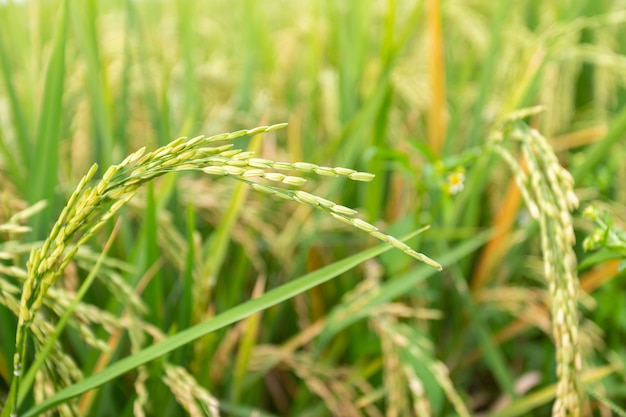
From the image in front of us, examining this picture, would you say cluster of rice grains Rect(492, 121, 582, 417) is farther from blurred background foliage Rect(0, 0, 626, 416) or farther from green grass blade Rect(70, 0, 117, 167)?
green grass blade Rect(70, 0, 117, 167)

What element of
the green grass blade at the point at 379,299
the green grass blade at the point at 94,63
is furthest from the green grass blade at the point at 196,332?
the green grass blade at the point at 94,63

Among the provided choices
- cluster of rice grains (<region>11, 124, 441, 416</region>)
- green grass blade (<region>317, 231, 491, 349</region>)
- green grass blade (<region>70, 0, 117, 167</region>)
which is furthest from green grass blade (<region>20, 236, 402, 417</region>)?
green grass blade (<region>70, 0, 117, 167</region>)

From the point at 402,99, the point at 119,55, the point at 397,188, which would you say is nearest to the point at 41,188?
the point at 397,188

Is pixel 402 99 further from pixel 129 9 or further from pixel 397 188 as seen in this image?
pixel 129 9

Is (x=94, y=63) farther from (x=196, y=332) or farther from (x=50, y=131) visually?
(x=196, y=332)

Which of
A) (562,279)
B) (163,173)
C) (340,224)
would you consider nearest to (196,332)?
(163,173)

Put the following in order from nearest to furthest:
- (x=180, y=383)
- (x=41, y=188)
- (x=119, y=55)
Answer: (x=180, y=383)
(x=41, y=188)
(x=119, y=55)
